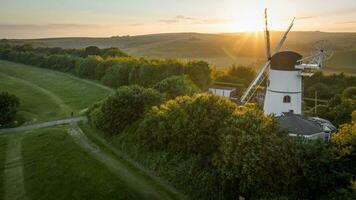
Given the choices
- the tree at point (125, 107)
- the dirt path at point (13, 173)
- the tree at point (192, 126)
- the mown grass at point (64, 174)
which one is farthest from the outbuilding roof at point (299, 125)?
the dirt path at point (13, 173)

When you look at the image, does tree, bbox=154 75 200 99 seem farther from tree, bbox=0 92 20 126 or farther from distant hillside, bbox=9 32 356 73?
distant hillside, bbox=9 32 356 73

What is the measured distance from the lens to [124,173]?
32.2 m

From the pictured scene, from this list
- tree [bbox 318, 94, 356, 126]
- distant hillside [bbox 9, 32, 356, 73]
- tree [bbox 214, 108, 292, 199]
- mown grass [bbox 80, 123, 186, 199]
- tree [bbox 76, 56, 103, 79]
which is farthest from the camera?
tree [bbox 76, 56, 103, 79]

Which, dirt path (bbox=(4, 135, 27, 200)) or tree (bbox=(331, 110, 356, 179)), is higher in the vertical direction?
tree (bbox=(331, 110, 356, 179))

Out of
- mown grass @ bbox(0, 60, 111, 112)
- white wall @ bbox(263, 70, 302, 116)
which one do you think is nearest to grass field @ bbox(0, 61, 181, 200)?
mown grass @ bbox(0, 60, 111, 112)

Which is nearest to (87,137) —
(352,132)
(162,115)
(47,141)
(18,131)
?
(47,141)

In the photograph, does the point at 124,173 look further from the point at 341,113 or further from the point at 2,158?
the point at 341,113

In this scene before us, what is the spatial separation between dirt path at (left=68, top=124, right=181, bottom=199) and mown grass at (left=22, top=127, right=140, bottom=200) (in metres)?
0.68

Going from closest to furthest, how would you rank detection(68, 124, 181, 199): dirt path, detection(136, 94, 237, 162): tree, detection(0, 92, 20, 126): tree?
detection(136, 94, 237, 162): tree, detection(68, 124, 181, 199): dirt path, detection(0, 92, 20, 126): tree

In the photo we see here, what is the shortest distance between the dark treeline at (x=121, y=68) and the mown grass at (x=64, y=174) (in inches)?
1334

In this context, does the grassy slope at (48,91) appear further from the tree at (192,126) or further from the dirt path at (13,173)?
the tree at (192,126)

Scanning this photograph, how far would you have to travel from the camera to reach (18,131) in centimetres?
4766

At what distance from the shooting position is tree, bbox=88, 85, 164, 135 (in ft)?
131

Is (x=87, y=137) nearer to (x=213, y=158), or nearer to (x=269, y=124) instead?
(x=213, y=158)
